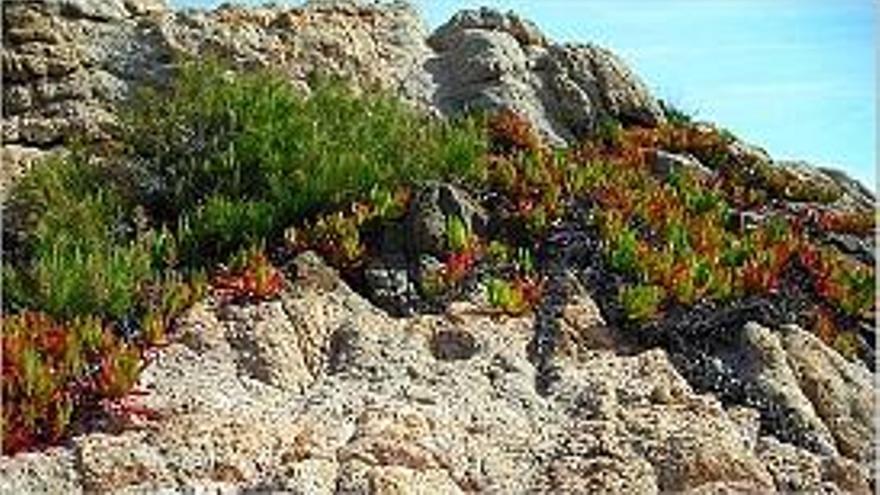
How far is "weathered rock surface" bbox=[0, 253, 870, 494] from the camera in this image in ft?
29.3

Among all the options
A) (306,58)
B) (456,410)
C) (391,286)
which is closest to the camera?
(456,410)

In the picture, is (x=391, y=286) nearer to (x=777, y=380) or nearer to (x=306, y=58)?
(x=777, y=380)

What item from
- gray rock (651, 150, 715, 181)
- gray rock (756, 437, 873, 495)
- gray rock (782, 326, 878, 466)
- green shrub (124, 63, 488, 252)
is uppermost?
green shrub (124, 63, 488, 252)

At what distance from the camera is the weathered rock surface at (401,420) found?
352 inches

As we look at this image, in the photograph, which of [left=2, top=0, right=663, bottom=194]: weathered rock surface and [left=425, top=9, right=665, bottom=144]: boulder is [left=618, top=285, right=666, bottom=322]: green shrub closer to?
[left=2, top=0, right=663, bottom=194]: weathered rock surface

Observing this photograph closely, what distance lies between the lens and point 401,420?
949 cm

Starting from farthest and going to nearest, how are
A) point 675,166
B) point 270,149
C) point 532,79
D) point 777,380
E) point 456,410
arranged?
point 532,79
point 675,166
point 270,149
point 777,380
point 456,410

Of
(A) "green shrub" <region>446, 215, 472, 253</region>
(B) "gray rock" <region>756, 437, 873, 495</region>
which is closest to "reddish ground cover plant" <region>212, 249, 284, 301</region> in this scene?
(A) "green shrub" <region>446, 215, 472, 253</region>

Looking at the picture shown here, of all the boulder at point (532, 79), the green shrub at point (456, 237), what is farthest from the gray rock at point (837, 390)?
the boulder at point (532, 79)

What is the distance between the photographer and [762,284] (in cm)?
1245

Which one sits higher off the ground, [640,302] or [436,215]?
[436,215]

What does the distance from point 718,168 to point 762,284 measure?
681 cm

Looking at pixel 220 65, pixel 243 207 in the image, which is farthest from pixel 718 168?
pixel 243 207

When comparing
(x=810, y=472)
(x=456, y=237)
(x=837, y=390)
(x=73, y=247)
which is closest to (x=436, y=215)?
(x=456, y=237)
